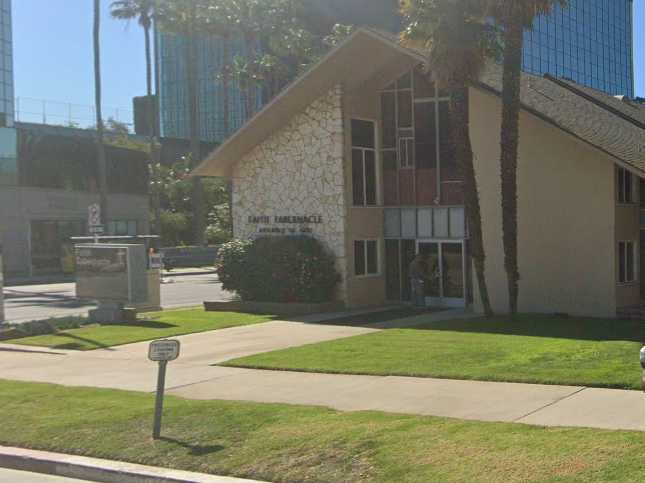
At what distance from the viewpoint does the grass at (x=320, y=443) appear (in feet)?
24.5

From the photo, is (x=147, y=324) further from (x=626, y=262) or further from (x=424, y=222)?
(x=626, y=262)

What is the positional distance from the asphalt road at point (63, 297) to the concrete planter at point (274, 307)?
3244 mm

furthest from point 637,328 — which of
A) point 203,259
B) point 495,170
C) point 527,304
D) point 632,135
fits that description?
point 203,259

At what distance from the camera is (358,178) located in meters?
27.1

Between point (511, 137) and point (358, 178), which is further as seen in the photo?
point (358, 178)

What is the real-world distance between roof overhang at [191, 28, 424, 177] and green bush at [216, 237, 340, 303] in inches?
127

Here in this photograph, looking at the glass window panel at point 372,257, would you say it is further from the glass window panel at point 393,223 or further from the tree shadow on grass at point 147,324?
the tree shadow on grass at point 147,324

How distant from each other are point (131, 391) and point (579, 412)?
20.6 feet

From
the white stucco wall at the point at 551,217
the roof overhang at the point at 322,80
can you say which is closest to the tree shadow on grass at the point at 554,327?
the white stucco wall at the point at 551,217

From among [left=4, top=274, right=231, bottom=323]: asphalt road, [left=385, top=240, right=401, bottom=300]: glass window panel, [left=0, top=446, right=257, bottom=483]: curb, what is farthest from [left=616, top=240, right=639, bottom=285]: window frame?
[left=0, top=446, right=257, bottom=483]: curb

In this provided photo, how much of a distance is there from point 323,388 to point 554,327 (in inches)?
338

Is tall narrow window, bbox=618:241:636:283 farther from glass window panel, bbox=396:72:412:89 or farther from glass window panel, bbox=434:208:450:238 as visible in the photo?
glass window panel, bbox=396:72:412:89

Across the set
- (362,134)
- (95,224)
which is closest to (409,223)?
(362,134)

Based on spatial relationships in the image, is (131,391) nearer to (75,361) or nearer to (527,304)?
(75,361)
